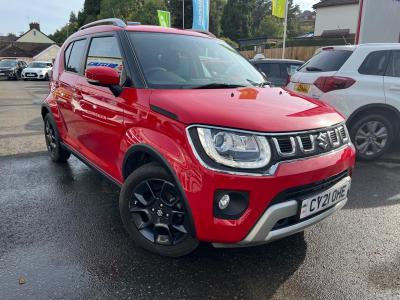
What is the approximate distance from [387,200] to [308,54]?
767 inches

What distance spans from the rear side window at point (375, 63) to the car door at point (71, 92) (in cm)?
400

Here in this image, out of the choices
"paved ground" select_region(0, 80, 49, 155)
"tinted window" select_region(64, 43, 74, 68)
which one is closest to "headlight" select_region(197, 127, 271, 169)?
"tinted window" select_region(64, 43, 74, 68)

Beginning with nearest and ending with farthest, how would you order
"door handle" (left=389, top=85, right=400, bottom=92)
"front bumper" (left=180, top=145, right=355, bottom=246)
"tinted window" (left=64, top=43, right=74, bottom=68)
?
"front bumper" (left=180, top=145, right=355, bottom=246)
"tinted window" (left=64, top=43, right=74, bottom=68)
"door handle" (left=389, top=85, right=400, bottom=92)

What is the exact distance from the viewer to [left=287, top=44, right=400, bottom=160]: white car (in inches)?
213

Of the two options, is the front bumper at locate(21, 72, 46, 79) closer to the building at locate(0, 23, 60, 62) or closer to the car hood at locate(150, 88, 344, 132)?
the car hood at locate(150, 88, 344, 132)

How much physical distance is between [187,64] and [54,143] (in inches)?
113

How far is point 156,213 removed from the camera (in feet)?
9.34

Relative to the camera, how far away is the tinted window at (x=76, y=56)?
4.25 meters

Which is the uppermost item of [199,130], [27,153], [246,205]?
[199,130]

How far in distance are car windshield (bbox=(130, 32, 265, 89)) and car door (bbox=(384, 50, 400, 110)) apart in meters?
2.54

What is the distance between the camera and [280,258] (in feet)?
9.55

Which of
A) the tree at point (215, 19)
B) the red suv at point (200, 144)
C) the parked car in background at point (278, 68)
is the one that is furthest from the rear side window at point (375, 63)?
the tree at point (215, 19)

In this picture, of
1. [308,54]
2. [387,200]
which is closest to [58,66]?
[387,200]

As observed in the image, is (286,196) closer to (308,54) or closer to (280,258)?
(280,258)
